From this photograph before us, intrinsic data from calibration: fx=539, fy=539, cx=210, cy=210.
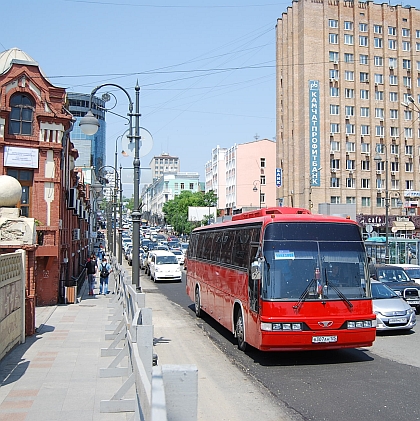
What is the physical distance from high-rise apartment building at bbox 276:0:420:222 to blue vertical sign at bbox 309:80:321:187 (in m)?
0.12

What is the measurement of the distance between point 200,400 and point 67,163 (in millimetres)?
18866

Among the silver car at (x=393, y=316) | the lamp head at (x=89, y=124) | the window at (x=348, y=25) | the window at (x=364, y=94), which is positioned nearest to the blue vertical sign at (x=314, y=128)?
the window at (x=364, y=94)

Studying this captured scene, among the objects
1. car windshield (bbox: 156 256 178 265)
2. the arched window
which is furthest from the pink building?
the arched window

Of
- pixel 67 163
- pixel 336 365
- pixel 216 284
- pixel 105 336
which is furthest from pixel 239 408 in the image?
pixel 67 163

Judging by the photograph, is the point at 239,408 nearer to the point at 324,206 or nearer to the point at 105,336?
the point at 105,336

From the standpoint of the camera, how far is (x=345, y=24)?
6531 cm

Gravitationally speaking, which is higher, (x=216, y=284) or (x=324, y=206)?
(x=324, y=206)

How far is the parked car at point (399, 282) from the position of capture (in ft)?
62.6

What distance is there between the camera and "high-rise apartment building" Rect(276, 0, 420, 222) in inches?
2515

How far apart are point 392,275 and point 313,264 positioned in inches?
463

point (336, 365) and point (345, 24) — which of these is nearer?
point (336, 365)

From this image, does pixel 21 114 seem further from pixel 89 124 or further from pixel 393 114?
pixel 393 114

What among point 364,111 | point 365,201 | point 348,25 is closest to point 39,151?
point 365,201

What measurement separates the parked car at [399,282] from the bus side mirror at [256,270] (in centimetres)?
892
